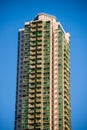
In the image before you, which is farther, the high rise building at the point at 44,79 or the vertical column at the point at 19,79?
the vertical column at the point at 19,79

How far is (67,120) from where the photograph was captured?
155500 millimetres

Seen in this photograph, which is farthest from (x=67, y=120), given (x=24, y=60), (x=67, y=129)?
(x=24, y=60)

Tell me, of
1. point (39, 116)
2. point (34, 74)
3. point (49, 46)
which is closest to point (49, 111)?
point (39, 116)

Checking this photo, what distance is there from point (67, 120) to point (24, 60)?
29183 millimetres

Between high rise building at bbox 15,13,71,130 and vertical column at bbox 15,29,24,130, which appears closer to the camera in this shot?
high rise building at bbox 15,13,71,130

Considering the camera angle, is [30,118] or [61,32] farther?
[61,32]

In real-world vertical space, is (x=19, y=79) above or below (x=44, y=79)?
above

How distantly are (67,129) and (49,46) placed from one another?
32.9 meters

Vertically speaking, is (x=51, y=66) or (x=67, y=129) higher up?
(x=51, y=66)

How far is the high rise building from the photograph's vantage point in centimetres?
14912

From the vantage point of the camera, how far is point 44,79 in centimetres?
15288

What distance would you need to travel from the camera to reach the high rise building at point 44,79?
149125 millimetres

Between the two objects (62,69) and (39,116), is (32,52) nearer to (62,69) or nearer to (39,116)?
(62,69)

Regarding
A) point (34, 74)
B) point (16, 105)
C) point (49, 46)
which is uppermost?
point (49, 46)
